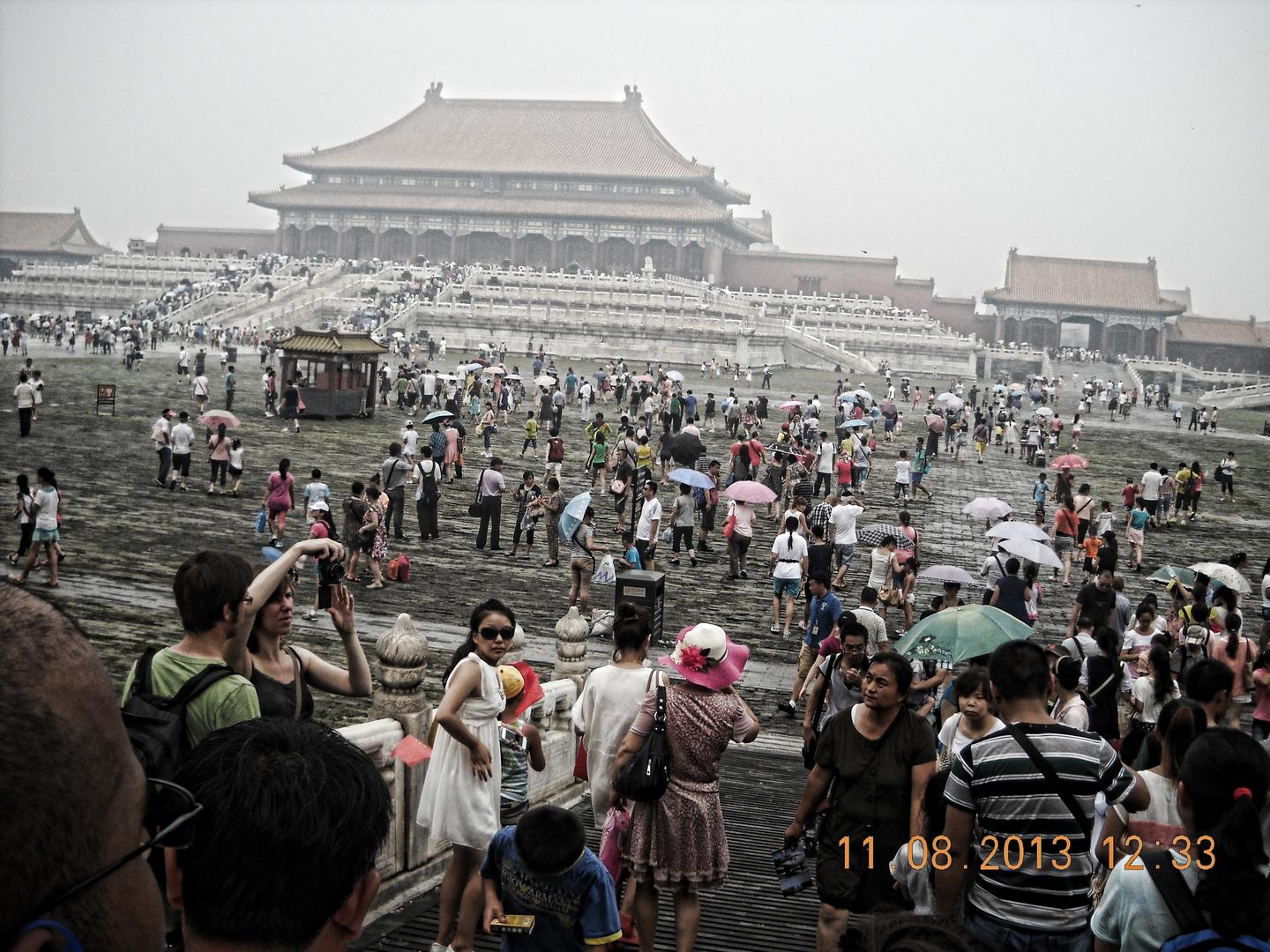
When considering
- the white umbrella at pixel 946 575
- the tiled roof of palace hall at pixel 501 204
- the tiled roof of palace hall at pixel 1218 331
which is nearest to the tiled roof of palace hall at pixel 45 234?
the tiled roof of palace hall at pixel 501 204

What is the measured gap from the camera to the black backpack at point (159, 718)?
215cm

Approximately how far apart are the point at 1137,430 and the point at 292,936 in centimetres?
3587

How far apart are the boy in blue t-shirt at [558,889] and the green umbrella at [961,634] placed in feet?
13.2

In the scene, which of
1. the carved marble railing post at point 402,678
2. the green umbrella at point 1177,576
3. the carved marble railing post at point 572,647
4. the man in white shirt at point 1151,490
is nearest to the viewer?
the carved marble railing post at point 402,678

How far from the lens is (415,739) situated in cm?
562

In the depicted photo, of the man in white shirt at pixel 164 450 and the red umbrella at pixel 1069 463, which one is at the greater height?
the red umbrella at pixel 1069 463

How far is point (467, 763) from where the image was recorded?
4891 mm

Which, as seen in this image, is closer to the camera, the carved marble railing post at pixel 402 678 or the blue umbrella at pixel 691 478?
the carved marble railing post at pixel 402 678

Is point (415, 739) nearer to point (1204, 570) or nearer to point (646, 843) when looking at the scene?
point (646, 843)

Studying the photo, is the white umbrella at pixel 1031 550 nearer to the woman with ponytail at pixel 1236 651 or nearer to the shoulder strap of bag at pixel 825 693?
→ the woman with ponytail at pixel 1236 651

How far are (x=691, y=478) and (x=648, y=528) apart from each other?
1.66m

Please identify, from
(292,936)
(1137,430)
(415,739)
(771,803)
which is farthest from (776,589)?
(1137,430)

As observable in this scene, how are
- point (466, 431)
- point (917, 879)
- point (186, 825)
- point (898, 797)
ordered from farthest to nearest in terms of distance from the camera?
point (466, 431) < point (898, 797) < point (917, 879) < point (186, 825)

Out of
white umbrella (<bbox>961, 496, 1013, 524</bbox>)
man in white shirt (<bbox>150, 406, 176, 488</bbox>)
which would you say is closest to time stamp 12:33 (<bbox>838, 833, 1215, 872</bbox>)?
white umbrella (<bbox>961, 496, 1013, 524</bbox>)
